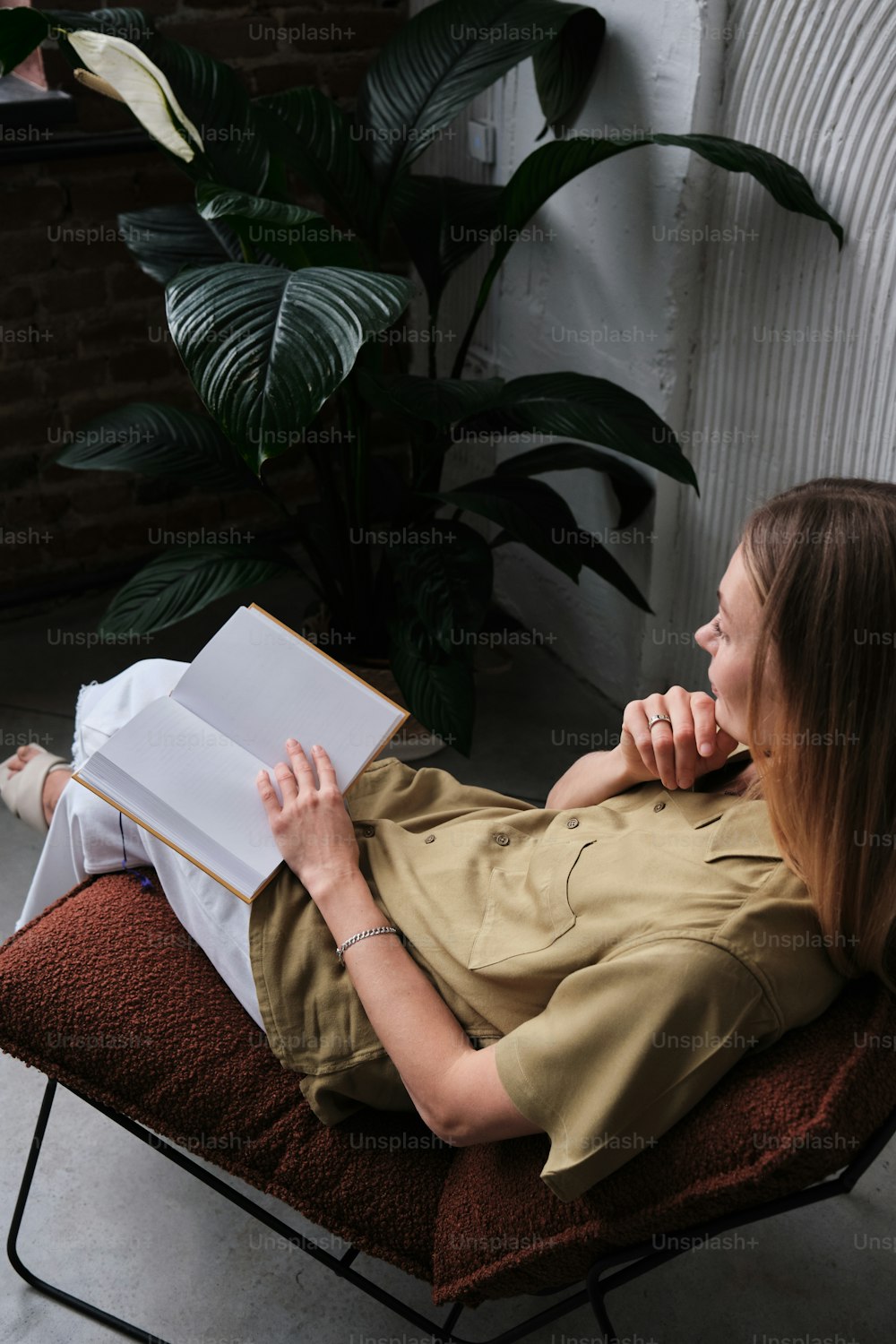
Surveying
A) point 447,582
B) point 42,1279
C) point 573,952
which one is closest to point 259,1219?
point 42,1279

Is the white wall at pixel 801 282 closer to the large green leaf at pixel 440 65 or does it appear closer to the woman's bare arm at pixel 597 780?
the large green leaf at pixel 440 65

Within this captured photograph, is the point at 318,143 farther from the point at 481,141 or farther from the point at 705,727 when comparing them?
the point at 705,727

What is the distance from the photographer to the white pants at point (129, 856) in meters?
1.38

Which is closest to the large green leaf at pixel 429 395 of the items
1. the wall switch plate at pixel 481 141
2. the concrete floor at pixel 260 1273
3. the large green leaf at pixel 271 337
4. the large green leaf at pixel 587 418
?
the large green leaf at pixel 587 418

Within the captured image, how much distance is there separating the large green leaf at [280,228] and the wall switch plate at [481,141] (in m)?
0.81

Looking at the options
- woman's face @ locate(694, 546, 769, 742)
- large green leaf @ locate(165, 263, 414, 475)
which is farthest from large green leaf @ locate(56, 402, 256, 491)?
woman's face @ locate(694, 546, 769, 742)

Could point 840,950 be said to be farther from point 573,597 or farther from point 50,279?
point 50,279

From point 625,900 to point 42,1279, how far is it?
3.33 ft

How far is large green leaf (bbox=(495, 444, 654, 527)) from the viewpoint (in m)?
2.36

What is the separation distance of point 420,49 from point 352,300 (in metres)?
0.81

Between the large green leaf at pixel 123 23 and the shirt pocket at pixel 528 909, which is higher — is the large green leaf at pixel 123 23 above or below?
above

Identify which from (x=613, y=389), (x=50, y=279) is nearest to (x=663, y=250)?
(x=613, y=389)

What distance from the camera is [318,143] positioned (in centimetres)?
216

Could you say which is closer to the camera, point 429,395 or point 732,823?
point 732,823
